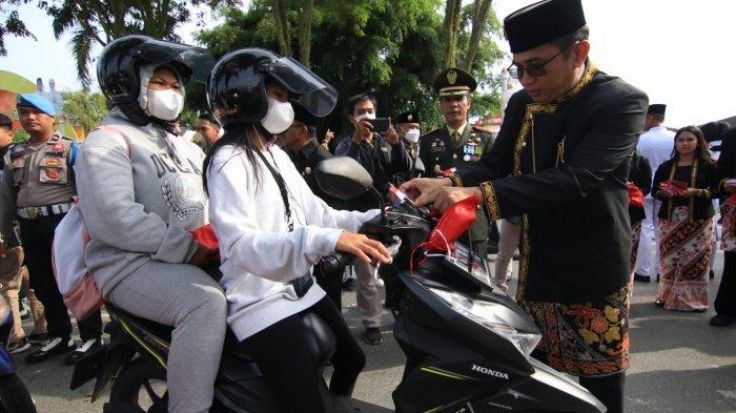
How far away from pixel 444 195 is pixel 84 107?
31623mm

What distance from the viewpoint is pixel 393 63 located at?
16188 mm

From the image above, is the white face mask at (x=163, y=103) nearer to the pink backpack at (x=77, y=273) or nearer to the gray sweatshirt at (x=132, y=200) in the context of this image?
the gray sweatshirt at (x=132, y=200)

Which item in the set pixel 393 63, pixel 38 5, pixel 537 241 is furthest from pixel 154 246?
pixel 393 63

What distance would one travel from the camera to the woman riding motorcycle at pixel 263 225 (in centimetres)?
165

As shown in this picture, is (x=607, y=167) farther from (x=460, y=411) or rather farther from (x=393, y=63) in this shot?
(x=393, y=63)

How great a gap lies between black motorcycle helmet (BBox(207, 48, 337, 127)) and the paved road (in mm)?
1677

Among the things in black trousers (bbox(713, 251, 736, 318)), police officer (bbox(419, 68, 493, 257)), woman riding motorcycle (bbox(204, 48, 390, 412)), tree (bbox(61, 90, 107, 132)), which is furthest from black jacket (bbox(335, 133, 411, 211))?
tree (bbox(61, 90, 107, 132))

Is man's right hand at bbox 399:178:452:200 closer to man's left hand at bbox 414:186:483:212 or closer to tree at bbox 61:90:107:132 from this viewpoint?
man's left hand at bbox 414:186:483:212

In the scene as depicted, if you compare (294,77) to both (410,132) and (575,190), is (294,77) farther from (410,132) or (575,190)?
(410,132)

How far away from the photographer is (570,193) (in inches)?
64.6

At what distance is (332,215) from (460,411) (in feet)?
3.22

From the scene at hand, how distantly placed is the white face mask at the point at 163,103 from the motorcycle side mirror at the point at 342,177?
1.12 meters

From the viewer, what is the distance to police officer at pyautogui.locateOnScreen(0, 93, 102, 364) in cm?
396

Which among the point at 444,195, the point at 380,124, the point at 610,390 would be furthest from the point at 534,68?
the point at 380,124
